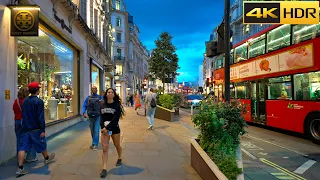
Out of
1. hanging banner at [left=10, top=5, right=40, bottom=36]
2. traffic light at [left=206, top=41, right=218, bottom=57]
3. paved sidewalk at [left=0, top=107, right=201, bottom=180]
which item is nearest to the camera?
paved sidewalk at [left=0, top=107, right=201, bottom=180]

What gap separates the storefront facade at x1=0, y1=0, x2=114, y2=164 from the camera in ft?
22.5

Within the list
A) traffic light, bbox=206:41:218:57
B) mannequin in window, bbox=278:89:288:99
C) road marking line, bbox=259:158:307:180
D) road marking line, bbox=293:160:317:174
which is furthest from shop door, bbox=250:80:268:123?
traffic light, bbox=206:41:218:57

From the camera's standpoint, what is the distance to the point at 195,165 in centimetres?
616

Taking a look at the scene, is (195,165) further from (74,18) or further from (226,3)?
(74,18)

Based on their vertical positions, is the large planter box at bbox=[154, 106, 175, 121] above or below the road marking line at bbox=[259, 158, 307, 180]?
above

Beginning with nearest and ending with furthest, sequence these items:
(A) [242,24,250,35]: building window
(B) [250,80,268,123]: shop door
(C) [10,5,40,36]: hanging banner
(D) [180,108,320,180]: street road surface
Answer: (D) [180,108,320,180]: street road surface
(C) [10,5,40,36]: hanging banner
(B) [250,80,268,123]: shop door
(A) [242,24,250,35]: building window

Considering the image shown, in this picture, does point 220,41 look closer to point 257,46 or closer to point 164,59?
point 257,46

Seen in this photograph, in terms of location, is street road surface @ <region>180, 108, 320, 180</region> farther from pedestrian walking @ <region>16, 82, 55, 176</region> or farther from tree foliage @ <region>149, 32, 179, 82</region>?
tree foliage @ <region>149, 32, 179, 82</region>

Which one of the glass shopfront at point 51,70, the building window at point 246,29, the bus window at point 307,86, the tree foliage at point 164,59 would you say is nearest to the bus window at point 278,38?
the bus window at point 307,86

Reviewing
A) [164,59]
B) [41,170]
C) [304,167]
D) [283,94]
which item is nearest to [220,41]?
[304,167]

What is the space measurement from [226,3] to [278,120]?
7.15 metres

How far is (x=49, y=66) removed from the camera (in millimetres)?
12352

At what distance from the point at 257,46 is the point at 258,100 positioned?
2504 mm

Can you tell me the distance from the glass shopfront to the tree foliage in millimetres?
13406
